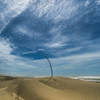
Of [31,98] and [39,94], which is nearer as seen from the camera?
[31,98]

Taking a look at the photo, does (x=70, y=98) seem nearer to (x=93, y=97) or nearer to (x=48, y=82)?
(x=93, y=97)

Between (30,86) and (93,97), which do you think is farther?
(30,86)

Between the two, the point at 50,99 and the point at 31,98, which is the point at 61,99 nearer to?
the point at 50,99

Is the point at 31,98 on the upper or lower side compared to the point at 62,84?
lower

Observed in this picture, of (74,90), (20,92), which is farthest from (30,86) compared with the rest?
(74,90)

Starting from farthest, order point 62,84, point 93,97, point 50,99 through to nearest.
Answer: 1. point 62,84
2. point 93,97
3. point 50,99

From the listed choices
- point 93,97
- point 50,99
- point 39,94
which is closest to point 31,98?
point 39,94

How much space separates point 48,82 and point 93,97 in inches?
212

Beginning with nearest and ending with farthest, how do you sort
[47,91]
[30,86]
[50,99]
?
[50,99], [47,91], [30,86]

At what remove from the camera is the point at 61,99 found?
7.34 meters

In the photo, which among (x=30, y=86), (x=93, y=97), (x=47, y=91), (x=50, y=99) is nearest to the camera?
(x=50, y=99)

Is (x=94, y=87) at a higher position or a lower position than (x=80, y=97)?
higher

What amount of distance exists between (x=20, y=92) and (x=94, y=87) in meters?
7.15

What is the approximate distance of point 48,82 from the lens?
11.6 metres
